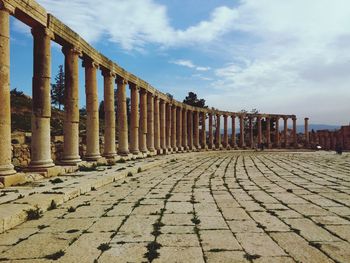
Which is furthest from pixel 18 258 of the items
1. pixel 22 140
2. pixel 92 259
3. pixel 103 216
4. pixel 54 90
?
pixel 54 90

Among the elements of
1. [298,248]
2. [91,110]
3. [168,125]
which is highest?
[91,110]

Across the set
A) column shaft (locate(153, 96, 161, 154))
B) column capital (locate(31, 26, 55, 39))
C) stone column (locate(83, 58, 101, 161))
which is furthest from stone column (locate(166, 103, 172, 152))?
column capital (locate(31, 26, 55, 39))

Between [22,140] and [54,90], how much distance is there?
216 ft

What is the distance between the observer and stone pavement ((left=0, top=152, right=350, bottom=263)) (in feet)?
15.3

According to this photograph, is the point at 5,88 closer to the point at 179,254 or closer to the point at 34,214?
the point at 34,214

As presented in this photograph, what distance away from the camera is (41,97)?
488 inches

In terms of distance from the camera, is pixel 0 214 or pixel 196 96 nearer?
pixel 0 214

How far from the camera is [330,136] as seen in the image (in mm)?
59844

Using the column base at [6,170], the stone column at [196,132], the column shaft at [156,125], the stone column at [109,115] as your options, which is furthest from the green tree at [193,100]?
the column base at [6,170]

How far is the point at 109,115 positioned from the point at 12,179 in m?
11.0

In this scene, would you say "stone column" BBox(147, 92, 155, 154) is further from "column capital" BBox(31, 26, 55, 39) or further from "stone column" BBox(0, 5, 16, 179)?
"stone column" BBox(0, 5, 16, 179)

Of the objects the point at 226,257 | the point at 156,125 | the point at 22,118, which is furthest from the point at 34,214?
the point at 22,118

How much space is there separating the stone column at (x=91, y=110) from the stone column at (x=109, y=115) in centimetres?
227

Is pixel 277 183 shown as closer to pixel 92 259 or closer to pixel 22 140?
pixel 92 259
